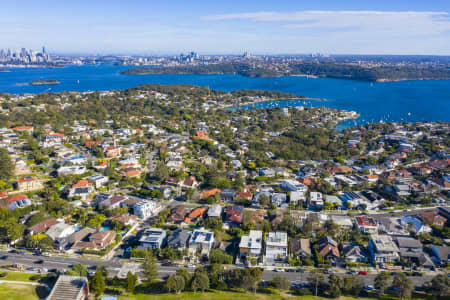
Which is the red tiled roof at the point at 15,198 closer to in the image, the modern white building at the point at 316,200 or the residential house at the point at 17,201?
the residential house at the point at 17,201

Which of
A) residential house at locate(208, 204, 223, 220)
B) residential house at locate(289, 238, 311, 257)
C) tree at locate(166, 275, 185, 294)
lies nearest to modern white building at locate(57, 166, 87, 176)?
residential house at locate(208, 204, 223, 220)

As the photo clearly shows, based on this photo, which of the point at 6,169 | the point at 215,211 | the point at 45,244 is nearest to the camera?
the point at 45,244

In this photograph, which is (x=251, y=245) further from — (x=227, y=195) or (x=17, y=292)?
Result: (x=17, y=292)

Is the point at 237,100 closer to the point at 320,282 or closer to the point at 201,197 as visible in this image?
the point at 201,197

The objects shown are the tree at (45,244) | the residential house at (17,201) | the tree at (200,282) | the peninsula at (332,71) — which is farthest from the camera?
the peninsula at (332,71)

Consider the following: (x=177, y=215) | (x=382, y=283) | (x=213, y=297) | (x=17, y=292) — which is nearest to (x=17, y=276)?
(x=17, y=292)

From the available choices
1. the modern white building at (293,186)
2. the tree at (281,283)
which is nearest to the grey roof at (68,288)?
the tree at (281,283)
